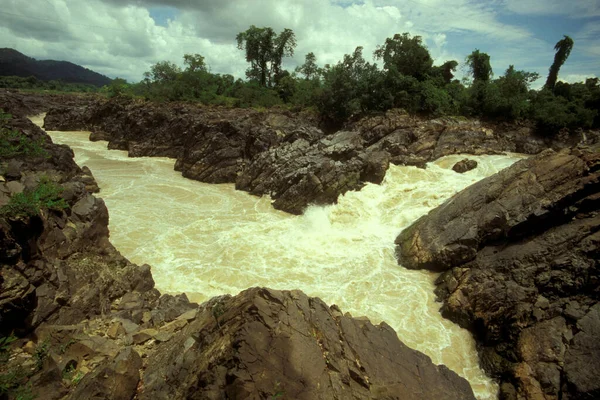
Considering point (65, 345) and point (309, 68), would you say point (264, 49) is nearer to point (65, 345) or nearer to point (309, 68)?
point (309, 68)

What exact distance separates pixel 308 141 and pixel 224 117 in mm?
11928

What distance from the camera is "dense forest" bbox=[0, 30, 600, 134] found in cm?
3316

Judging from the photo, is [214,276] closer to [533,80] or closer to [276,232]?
[276,232]

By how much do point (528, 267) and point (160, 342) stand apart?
42.6ft

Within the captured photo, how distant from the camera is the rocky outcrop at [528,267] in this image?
9211 millimetres

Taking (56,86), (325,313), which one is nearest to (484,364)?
(325,313)

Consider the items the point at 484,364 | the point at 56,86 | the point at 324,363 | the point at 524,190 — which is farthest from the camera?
the point at 56,86

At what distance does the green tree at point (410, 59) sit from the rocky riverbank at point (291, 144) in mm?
7545

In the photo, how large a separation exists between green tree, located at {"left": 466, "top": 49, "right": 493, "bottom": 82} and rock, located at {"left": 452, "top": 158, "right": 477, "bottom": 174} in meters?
20.6

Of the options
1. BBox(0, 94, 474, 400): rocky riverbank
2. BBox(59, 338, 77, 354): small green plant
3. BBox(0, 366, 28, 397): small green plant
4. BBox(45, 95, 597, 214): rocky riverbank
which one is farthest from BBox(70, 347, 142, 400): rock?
BBox(45, 95, 597, 214): rocky riverbank

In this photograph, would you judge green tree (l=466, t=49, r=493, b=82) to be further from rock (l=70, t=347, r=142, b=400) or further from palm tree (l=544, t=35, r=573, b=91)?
rock (l=70, t=347, r=142, b=400)

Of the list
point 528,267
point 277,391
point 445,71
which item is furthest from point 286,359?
point 445,71

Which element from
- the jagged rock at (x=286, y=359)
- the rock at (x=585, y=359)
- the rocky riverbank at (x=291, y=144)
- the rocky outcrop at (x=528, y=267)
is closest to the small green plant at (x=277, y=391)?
the jagged rock at (x=286, y=359)

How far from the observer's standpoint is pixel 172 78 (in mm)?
50438
